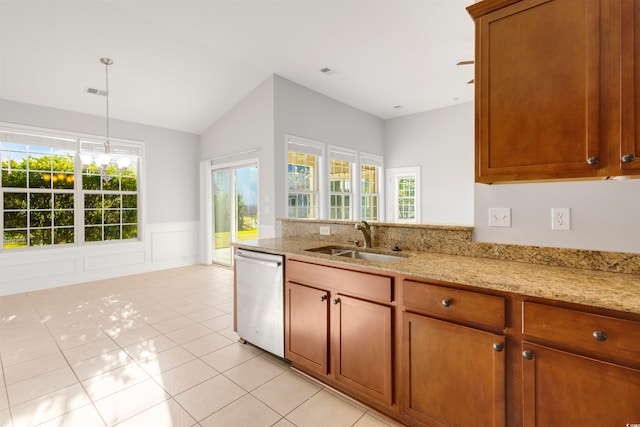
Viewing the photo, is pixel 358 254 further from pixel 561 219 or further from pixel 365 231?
pixel 561 219

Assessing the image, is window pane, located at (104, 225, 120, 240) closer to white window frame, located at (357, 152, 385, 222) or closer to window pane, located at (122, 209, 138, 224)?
window pane, located at (122, 209, 138, 224)

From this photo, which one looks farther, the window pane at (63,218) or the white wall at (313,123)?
the window pane at (63,218)

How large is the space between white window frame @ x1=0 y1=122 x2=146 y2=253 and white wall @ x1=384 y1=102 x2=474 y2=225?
5.35m

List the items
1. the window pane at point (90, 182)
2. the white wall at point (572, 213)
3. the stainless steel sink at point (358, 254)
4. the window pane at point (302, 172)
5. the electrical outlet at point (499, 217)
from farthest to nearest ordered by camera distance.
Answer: the window pane at point (90, 182) → the window pane at point (302, 172) → the stainless steel sink at point (358, 254) → the electrical outlet at point (499, 217) → the white wall at point (572, 213)

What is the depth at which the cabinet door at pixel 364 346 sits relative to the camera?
1753 mm

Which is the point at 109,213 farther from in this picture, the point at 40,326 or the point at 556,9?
the point at 556,9

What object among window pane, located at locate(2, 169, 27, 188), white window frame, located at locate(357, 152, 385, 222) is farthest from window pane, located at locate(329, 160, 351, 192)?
window pane, located at locate(2, 169, 27, 188)

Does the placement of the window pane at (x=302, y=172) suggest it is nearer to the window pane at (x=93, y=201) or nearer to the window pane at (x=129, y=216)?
the window pane at (x=129, y=216)

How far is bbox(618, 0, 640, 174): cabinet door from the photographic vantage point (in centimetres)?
123

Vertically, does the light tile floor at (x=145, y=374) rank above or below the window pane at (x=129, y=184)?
below

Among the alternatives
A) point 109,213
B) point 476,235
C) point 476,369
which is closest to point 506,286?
point 476,369

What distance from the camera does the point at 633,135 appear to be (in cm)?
125

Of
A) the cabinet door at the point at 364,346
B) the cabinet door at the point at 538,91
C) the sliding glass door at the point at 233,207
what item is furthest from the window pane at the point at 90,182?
the cabinet door at the point at 538,91

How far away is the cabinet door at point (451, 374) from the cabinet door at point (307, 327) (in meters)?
0.60
